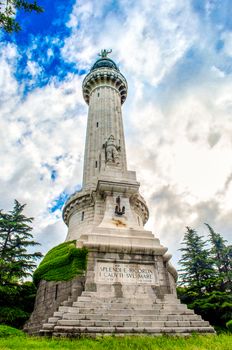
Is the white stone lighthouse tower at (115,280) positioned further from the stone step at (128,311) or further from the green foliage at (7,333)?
the green foliage at (7,333)

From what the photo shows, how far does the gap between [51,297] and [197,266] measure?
15573 millimetres

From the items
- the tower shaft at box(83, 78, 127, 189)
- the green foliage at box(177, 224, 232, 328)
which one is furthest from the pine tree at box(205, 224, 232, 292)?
the tower shaft at box(83, 78, 127, 189)

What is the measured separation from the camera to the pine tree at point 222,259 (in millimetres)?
23141

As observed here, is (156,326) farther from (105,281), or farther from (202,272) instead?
(202,272)

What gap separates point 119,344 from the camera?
7.88 metres

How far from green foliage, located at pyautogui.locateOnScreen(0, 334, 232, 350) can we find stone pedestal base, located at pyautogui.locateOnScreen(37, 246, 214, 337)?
663 millimetres

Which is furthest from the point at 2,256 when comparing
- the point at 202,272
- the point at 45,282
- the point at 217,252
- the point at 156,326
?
the point at 217,252

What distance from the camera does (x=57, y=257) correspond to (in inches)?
599

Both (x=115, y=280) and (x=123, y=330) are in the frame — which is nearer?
(x=123, y=330)

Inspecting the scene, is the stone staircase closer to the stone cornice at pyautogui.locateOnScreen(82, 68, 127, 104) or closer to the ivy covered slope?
the ivy covered slope

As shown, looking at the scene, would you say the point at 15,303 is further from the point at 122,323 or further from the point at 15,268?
the point at 122,323

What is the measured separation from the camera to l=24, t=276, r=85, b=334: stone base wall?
12039 millimetres

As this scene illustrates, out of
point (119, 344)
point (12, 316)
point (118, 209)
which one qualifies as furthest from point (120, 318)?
point (12, 316)

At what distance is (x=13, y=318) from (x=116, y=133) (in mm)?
16218
